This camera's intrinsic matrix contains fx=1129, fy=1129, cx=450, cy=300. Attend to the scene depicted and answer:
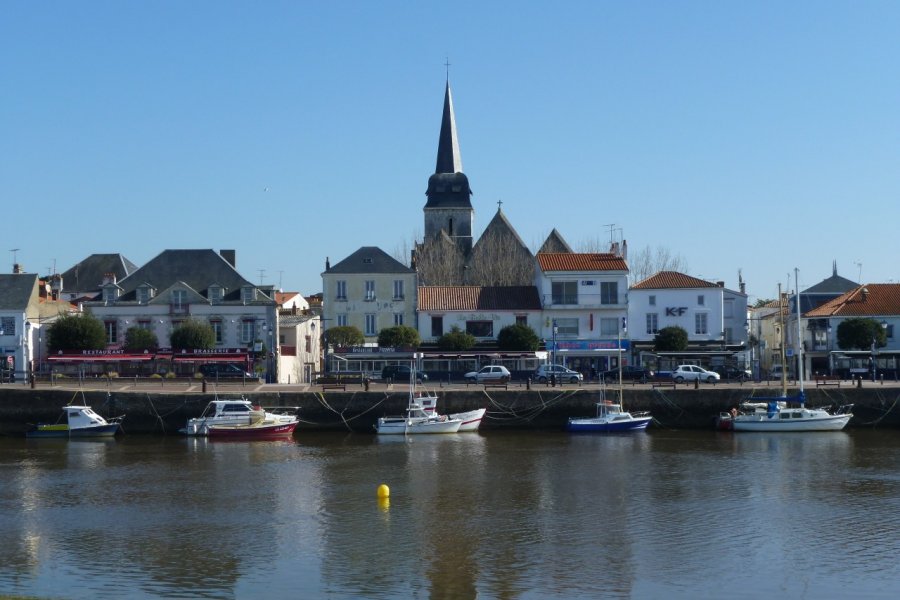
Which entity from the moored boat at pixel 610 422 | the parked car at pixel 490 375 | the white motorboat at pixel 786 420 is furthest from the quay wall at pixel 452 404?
the parked car at pixel 490 375

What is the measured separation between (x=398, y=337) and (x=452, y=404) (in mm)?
13321

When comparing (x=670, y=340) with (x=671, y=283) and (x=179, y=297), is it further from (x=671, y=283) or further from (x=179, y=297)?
(x=179, y=297)

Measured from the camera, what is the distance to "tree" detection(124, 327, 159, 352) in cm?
6731

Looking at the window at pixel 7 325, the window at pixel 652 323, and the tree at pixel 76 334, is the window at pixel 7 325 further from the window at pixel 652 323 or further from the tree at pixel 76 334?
the window at pixel 652 323

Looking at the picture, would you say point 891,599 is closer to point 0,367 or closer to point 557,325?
point 557,325

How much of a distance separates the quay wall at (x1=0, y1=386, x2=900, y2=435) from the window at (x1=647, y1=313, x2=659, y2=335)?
15175mm

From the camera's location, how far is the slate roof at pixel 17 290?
6781 cm

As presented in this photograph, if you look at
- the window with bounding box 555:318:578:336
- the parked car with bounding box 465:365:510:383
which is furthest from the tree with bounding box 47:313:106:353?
the window with bounding box 555:318:578:336

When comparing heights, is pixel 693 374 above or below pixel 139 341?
below

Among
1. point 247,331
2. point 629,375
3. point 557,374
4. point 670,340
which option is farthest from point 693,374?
point 247,331

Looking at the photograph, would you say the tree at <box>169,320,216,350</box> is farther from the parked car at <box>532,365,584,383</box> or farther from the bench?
the bench

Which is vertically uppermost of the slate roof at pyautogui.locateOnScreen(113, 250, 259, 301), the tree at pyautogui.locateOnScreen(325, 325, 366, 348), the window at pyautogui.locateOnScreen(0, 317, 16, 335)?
the slate roof at pyautogui.locateOnScreen(113, 250, 259, 301)

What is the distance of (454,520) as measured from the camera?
33000 millimetres

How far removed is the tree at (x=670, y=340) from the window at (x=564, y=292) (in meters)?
6.22
